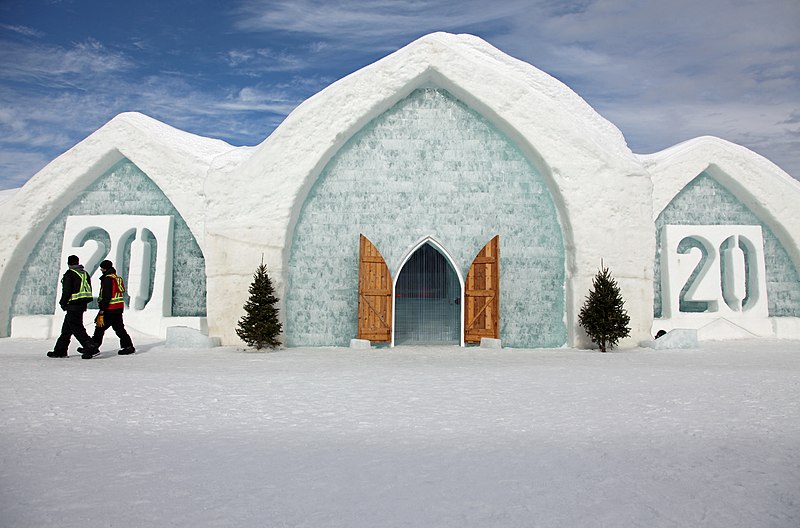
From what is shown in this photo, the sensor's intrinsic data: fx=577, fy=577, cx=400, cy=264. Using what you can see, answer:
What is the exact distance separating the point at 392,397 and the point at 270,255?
20.9 feet

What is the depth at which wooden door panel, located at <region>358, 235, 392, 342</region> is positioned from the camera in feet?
38.0

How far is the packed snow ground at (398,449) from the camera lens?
3023 mm

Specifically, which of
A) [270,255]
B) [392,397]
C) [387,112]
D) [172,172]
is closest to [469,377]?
[392,397]

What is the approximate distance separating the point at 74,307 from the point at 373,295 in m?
5.26

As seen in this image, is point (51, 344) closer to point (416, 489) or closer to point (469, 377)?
point (469, 377)

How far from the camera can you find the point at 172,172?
1346cm

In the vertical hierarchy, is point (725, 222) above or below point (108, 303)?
above

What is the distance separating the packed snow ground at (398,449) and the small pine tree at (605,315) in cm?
311

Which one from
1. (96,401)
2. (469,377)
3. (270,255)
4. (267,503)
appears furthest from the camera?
(270,255)

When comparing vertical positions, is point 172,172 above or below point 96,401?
above

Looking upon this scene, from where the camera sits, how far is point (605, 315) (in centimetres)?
1090

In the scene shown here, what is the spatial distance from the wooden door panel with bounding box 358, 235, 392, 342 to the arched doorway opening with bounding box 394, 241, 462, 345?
1150 millimetres

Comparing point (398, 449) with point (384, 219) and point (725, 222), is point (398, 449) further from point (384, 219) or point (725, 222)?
point (725, 222)

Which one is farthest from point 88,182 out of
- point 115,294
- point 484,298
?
point 484,298
